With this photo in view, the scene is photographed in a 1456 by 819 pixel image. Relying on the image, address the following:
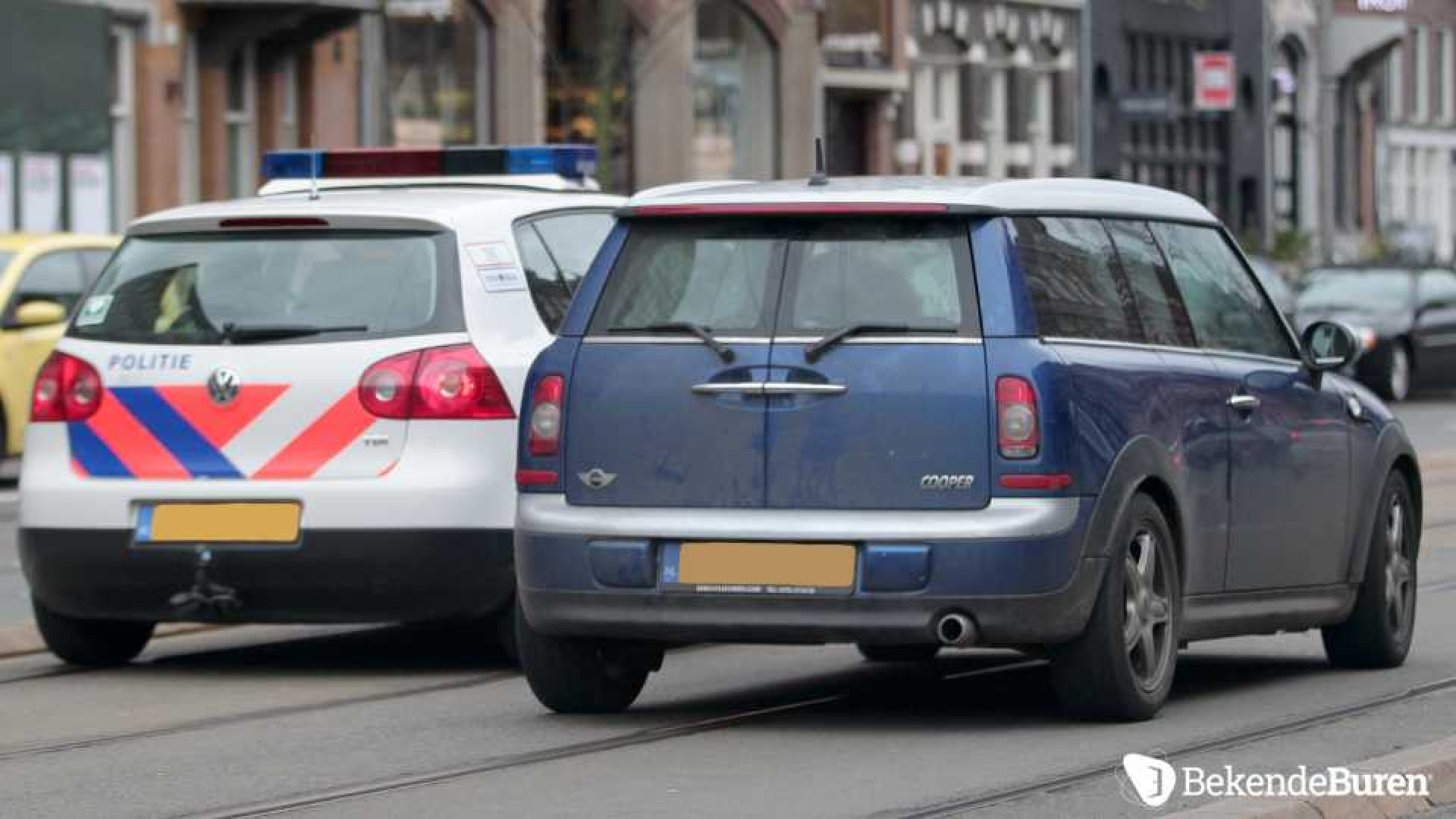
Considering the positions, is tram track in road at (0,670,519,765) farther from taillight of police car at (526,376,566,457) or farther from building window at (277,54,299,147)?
building window at (277,54,299,147)

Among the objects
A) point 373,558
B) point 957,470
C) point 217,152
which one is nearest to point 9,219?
point 217,152

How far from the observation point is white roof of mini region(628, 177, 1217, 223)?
9.65m

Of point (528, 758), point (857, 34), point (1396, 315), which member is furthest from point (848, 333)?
point (857, 34)

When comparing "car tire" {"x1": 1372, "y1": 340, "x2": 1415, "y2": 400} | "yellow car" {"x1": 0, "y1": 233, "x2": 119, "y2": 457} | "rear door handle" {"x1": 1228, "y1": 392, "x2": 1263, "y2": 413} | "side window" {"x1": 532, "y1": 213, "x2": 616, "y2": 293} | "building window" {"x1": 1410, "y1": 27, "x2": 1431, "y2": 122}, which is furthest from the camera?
"building window" {"x1": 1410, "y1": 27, "x2": 1431, "y2": 122}

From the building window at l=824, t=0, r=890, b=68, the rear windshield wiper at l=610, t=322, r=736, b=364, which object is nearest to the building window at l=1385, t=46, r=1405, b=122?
the building window at l=824, t=0, r=890, b=68

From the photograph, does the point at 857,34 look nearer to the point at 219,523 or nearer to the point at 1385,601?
the point at 1385,601

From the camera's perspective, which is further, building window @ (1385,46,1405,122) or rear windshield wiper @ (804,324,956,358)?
building window @ (1385,46,1405,122)

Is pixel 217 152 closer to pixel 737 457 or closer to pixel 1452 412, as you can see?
pixel 1452 412

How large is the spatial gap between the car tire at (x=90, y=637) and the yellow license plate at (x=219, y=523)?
1.53 ft

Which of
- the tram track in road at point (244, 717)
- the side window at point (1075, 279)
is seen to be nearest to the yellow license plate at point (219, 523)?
the tram track in road at point (244, 717)

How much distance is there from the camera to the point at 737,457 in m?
9.52

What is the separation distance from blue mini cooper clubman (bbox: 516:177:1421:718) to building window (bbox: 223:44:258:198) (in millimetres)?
27280

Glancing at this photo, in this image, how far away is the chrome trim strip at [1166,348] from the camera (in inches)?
378

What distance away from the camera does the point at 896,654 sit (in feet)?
37.8
